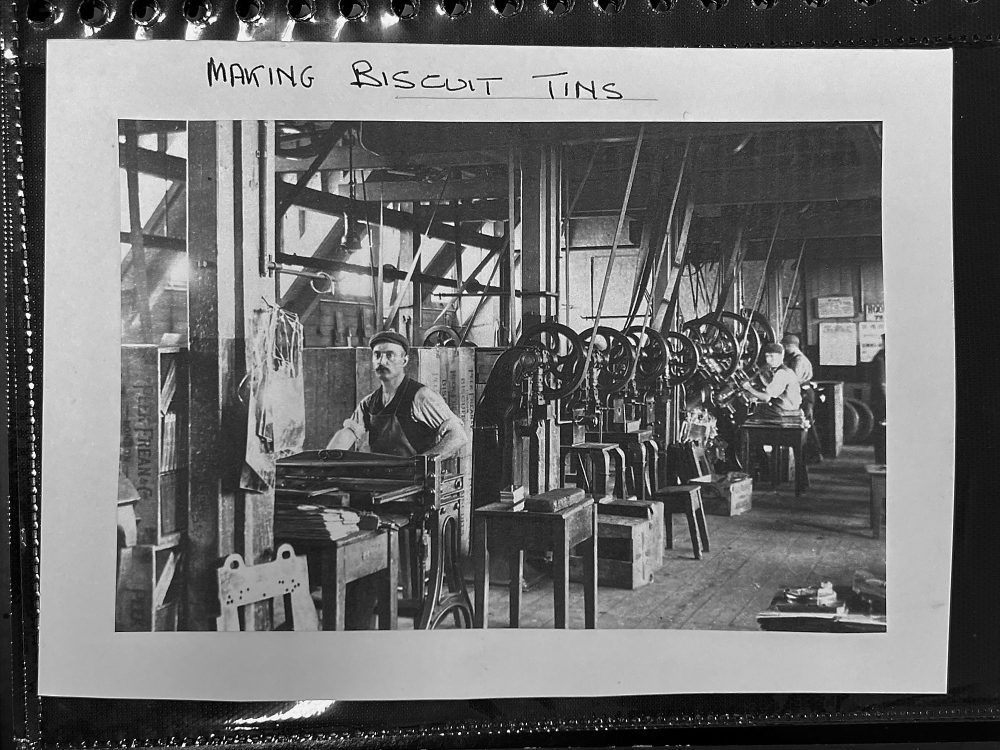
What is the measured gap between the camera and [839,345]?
0.55m

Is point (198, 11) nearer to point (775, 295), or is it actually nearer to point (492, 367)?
point (492, 367)

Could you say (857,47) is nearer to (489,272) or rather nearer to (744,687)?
(489,272)

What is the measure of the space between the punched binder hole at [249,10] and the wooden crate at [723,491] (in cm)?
44

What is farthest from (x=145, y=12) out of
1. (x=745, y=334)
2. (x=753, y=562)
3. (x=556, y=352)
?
(x=753, y=562)

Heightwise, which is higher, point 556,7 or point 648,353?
point 556,7

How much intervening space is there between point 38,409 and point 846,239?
577 mm

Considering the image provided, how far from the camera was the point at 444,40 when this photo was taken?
55 centimetres

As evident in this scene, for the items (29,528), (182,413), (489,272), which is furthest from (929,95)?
(29,528)

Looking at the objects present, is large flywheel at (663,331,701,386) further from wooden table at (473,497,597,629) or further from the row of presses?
wooden table at (473,497,597,629)

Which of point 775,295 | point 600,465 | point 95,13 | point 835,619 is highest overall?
point 95,13

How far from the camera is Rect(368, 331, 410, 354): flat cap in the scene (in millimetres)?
552

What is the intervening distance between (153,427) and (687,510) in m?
0.38

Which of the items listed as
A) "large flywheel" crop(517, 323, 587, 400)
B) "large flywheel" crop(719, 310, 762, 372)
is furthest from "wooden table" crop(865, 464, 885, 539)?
"large flywheel" crop(517, 323, 587, 400)

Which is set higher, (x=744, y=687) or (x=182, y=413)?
(x=182, y=413)
